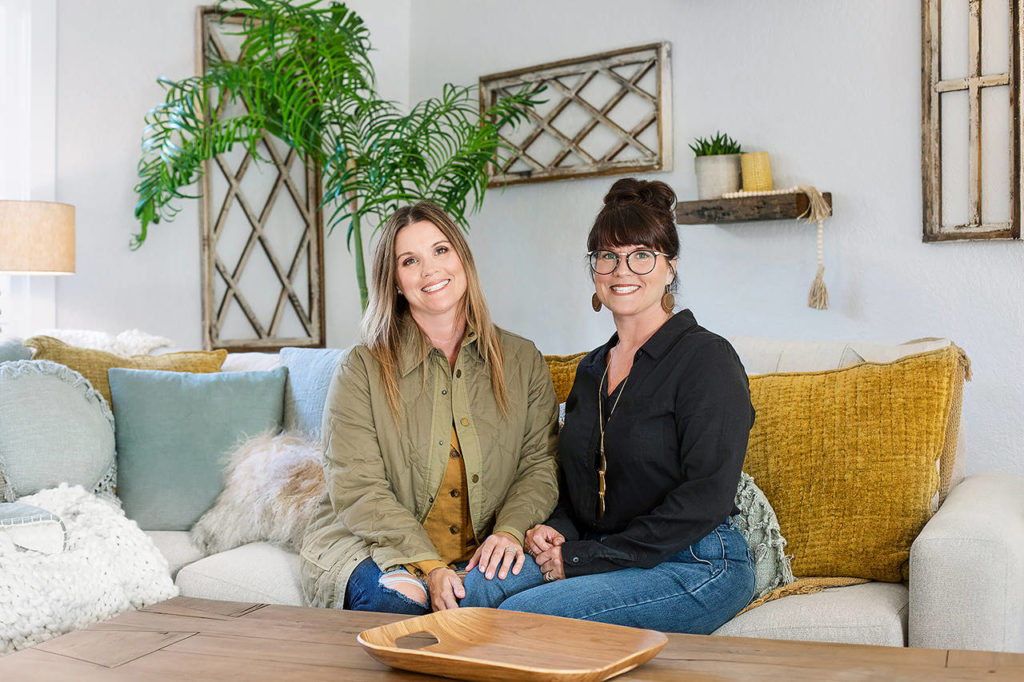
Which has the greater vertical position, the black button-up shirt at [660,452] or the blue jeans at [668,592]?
the black button-up shirt at [660,452]

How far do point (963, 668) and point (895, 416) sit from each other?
0.69 meters

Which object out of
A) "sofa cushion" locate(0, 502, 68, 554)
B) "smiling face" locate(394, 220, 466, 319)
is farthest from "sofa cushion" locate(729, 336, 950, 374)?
"sofa cushion" locate(0, 502, 68, 554)

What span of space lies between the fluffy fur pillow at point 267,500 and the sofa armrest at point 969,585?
1212mm

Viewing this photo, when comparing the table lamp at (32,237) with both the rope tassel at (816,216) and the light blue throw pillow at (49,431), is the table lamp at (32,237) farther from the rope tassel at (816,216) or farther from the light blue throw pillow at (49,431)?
the rope tassel at (816,216)

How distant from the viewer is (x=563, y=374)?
2184 mm

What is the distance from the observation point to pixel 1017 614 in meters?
1.52

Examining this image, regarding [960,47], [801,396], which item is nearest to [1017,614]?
[801,396]

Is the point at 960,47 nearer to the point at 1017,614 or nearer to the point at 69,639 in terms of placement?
the point at 1017,614

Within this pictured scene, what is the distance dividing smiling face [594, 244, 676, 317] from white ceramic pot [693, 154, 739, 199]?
1.46 metres

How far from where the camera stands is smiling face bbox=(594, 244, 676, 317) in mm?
1785

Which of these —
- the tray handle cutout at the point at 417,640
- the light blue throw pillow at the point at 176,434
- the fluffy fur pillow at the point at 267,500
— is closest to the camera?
the tray handle cutout at the point at 417,640

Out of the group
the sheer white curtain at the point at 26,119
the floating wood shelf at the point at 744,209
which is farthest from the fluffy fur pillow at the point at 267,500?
the sheer white curtain at the point at 26,119

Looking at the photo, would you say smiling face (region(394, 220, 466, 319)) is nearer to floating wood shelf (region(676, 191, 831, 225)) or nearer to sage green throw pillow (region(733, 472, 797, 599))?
sage green throw pillow (region(733, 472, 797, 599))

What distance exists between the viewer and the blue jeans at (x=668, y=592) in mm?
1540
